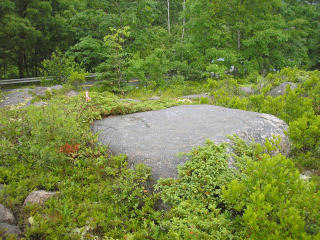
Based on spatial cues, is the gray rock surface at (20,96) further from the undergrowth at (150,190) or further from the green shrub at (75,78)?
the undergrowth at (150,190)

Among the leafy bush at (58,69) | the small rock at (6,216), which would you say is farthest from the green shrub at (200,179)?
the leafy bush at (58,69)

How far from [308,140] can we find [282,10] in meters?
17.1

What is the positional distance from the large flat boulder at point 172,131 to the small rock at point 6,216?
80.7 inches

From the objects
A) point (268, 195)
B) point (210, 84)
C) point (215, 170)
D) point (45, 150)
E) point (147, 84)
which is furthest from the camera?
point (147, 84)

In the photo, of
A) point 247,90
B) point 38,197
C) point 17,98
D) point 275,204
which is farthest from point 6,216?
point 247,90

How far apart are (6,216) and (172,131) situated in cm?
334

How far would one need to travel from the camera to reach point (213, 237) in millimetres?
2824

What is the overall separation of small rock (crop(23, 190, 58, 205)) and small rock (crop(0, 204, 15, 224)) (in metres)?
0.32

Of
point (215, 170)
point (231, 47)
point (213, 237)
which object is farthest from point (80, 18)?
point (213, 237)

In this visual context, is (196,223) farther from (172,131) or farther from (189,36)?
(189,36)

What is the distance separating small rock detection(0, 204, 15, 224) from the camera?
338 cm

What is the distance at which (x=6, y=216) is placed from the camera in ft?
11.2

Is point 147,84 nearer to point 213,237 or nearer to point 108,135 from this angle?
point 108,135

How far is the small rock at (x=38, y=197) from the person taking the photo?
384 centimetres
